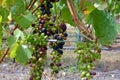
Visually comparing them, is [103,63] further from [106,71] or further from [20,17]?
[20,17]

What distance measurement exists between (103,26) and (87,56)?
8cm

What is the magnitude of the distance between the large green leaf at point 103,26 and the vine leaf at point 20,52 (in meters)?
0.17

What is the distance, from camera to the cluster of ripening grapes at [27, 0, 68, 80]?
2.60 feet

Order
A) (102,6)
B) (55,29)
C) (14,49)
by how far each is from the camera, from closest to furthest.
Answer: (102,6) → (14,49) → (55,29)

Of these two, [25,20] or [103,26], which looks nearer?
[103,26]

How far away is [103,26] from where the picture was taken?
2.12 ft

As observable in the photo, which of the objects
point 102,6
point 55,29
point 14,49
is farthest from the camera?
point 55,29

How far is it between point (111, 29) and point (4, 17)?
10.3 inches

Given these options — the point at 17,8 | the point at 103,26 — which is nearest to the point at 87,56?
the point at 103,26

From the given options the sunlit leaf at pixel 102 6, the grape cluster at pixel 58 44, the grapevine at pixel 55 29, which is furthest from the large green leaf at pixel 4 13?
the sunlit leaf at pixel 102 6

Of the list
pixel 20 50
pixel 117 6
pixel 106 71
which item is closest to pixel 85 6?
pixel 117 6

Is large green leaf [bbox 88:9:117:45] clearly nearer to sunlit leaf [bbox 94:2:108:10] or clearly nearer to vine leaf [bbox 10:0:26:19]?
sunlit leaf [bbox 94:2:108:10]

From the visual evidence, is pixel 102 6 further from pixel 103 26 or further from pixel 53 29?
pixel 53 29

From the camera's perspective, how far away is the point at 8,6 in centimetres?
79
